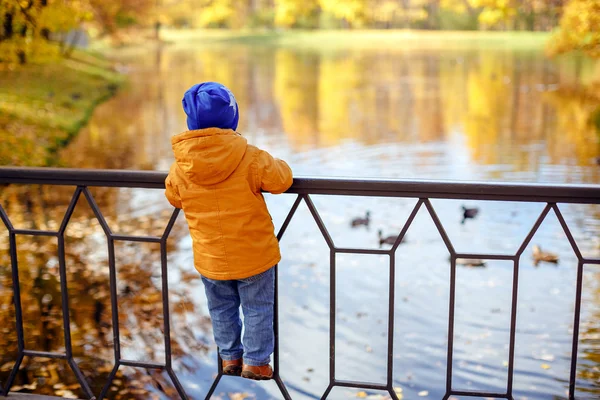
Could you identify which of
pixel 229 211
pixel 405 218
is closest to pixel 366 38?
pixel 405 218

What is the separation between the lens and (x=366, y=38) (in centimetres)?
6700

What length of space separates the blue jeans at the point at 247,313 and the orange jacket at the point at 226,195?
11cm

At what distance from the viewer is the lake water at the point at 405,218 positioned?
5.79m

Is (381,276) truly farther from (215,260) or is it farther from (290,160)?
(290,160)

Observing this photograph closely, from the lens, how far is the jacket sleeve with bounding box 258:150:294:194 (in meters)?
2.81

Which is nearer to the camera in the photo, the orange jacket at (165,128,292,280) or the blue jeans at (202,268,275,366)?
the orange jacket at (165,128,292,280)

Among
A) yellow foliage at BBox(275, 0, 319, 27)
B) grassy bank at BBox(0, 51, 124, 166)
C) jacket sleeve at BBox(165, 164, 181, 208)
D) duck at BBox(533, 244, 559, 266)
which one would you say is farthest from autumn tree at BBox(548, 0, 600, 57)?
yellow foliage at BBox(275, 0, 319, 27)

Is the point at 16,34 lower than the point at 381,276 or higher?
higher

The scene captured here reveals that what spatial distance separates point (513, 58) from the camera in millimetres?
41969

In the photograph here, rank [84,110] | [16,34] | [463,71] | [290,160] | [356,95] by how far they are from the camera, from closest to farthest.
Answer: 1. [16,34]
2. [290,160]
3. [84,110]
4. [356,95]
5. [463,71]

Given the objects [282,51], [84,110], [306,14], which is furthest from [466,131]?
[306,14]

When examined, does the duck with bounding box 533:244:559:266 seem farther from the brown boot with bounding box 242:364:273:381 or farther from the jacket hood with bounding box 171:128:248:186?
the jacket hood with bounding box 171:128:248:186

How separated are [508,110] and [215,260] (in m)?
19.8

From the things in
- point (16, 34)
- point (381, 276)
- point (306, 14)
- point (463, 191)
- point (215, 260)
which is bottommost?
point (381, 276)
